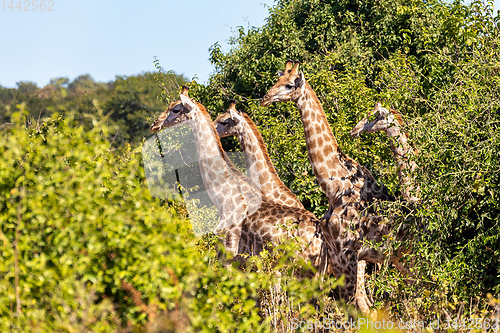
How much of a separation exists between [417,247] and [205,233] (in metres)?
4.48

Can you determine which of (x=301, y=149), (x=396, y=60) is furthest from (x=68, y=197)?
(x=396, y=60)

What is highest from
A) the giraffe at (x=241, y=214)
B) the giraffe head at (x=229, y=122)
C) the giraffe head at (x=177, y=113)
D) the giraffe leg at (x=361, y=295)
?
the giraffe head at (x=177, y=113)

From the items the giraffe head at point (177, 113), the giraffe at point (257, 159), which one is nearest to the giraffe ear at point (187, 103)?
the giraffe head at point (177, 113)

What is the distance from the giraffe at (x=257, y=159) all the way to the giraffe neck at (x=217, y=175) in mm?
367

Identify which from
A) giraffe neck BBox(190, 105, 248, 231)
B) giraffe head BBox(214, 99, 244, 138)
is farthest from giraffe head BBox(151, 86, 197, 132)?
giraffe head BBox(214, 99, 244, 138)

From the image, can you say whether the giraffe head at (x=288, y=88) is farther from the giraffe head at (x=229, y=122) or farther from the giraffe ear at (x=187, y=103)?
the giraffe ear at (x=187, y=103)

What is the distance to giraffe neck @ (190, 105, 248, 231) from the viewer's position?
26.2ft

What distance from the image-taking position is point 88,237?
11.2 feet

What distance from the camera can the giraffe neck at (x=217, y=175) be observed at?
7.99m

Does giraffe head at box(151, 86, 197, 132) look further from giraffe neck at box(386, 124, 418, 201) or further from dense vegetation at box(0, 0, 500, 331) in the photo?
giraffe neck at box(386, 124, 418, 201)

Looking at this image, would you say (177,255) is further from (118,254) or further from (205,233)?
(205,233)

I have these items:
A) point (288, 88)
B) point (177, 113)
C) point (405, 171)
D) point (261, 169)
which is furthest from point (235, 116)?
point (405, 171)

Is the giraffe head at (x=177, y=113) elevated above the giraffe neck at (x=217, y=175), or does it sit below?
above

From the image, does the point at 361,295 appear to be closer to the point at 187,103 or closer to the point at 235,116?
the point at 235,116
